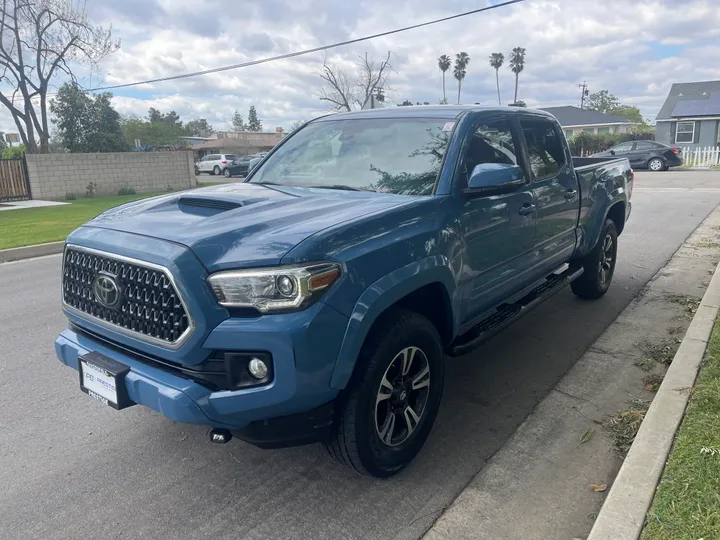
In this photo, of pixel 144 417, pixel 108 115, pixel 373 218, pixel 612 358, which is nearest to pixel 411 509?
pixel 373 218

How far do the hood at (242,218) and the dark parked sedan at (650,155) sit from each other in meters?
28.2

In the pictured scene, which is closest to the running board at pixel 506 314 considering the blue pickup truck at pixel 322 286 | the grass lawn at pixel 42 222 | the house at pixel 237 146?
the blue pickup truck at pixel 322 286

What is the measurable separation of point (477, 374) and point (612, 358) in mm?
1195

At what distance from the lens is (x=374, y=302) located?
8.79 feet

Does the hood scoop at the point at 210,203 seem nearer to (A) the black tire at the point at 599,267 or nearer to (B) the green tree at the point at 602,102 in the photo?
(A) the black tire at the point at 599,267

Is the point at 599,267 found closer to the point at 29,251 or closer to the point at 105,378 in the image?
the point at 105,378

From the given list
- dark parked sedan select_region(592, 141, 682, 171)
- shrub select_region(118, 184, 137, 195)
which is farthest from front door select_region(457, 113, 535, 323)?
dark parked sedan select_region(592, 141, 682, 171)

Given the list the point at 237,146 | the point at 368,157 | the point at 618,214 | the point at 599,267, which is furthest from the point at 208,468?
the point at 237,146

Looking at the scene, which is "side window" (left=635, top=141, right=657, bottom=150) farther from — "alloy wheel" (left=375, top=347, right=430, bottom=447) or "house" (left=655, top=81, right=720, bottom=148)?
"alloy wheel" (left=375, top=347, right=430, bottom=447)

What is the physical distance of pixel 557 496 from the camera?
297 cm

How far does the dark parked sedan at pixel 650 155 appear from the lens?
28.3 metres

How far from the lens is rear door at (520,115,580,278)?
4.53 meters

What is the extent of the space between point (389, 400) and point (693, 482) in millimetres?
1498

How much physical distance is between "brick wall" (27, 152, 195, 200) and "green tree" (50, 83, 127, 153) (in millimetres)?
2931
